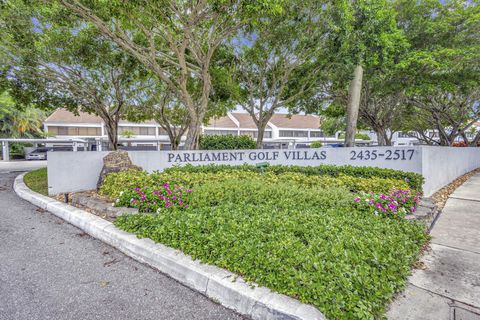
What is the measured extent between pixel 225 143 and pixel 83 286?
8043 mm

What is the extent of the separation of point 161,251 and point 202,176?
3549 millimetres

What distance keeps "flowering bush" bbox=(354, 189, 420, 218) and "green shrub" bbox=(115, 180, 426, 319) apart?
19 cm

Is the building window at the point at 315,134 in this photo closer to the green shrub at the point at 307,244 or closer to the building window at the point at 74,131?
the building window at the point at 74,131

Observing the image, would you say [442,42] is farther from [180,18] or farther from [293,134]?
[293,134]

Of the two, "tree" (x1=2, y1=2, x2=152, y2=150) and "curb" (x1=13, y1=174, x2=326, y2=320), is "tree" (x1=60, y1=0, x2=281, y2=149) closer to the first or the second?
"tree" (x1=2, y1=2, x2=152, y2=150)

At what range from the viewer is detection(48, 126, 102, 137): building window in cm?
3388

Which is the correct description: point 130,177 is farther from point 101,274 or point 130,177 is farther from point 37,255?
point 101,274

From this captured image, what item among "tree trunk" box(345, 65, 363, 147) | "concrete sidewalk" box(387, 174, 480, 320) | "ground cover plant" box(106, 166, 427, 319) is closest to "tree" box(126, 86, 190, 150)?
"tree trunk" box(345, 65, 363, 147)

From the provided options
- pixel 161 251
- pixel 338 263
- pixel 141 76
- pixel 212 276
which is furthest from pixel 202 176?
pixel 141 76

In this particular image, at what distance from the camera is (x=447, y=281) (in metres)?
2.82

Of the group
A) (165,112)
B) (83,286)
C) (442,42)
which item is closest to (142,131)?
(165,112)

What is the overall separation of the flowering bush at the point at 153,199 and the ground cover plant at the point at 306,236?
6 cm

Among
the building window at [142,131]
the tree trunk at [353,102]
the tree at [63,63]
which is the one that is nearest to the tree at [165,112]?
the tree at [63,63]

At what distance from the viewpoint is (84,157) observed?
7.46 meters
